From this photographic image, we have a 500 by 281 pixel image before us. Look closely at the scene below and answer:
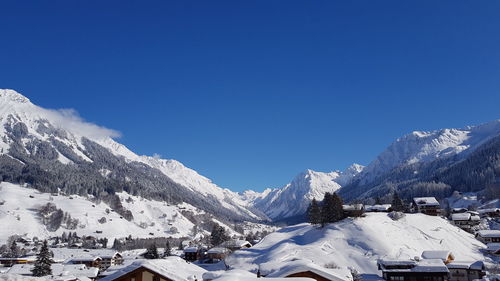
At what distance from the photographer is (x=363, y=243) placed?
101 meters

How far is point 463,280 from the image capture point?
251 feet

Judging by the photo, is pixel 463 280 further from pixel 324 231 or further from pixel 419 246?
pixel 324 231

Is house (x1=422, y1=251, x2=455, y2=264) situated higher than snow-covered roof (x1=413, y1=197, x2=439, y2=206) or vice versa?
snow-covered roof (x1=413, y1=197, x2=439, y2=206)

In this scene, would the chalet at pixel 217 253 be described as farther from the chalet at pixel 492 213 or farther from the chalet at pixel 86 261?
the chalet at pixel 492 213

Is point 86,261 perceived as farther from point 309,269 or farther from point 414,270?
point 309,269

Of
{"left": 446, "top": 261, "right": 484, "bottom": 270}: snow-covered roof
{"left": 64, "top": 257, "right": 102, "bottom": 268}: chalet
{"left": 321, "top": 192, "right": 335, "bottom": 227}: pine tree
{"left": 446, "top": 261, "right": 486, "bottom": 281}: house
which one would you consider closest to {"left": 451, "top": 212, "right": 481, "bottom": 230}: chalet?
{"left": 321, "top": 192, "right": 335, "bottom": 227}: pine tree

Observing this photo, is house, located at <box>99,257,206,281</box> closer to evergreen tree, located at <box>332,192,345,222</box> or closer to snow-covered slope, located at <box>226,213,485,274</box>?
snow-covered slope, located at <box>226,213,485,274</box>

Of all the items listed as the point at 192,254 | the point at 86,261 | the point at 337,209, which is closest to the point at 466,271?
the point at 337,209

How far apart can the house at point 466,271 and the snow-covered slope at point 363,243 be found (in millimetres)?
13086

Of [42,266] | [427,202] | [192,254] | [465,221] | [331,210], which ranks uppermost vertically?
[427,202]

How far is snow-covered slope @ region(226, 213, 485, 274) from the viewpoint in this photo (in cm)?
9288

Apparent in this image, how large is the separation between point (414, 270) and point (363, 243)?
91.0 ft

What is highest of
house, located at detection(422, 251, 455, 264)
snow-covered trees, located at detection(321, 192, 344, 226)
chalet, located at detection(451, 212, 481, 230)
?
snow-covered trees, located at detection(321, 192, 344, 226)

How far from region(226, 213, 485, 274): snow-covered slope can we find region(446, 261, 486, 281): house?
13.1 metres
